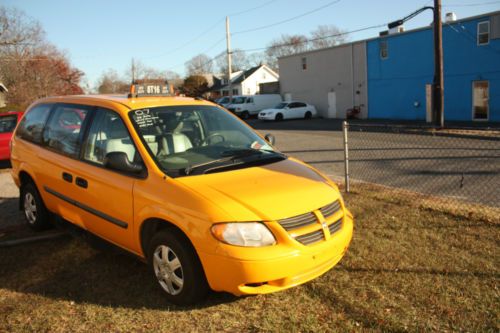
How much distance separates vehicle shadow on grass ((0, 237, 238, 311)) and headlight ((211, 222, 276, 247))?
30.0 inches

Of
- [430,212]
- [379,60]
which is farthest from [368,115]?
[430,212]

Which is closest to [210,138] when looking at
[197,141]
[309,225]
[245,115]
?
[197,141]

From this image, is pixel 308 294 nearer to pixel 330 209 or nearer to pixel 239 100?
pixel 330 209

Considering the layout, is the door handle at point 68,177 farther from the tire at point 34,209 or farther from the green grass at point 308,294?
the tire at point 34,209

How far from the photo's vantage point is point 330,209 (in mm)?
3574

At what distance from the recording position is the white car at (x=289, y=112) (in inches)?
1244

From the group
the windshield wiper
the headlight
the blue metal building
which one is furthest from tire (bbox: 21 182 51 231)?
the blue metal building

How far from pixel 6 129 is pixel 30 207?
708 cm

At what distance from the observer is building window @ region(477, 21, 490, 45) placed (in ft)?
77.1

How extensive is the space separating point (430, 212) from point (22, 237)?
213 inches

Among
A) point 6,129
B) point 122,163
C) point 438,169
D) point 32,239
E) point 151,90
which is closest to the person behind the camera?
point 122,163

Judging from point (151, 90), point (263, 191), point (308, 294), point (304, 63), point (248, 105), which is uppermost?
point (304, 63)

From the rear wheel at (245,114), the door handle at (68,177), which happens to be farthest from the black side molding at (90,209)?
the rear wheel at (245,114)

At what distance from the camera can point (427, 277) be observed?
3.85m
